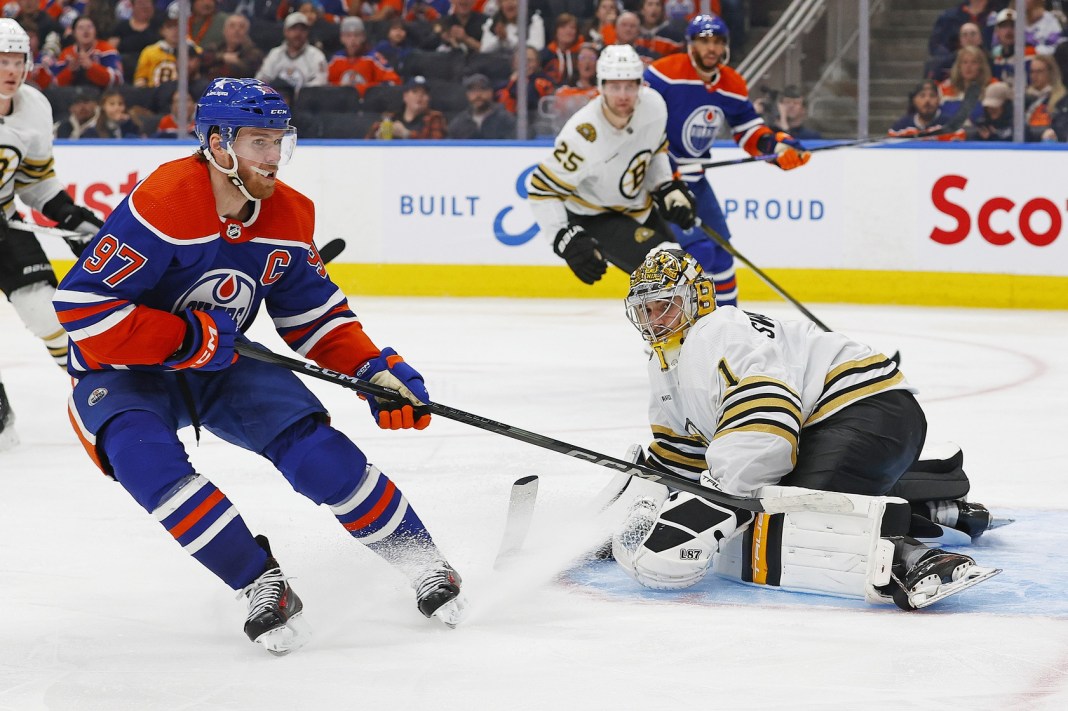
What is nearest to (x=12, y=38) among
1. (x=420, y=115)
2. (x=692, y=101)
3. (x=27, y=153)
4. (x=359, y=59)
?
(x=27, y=153)

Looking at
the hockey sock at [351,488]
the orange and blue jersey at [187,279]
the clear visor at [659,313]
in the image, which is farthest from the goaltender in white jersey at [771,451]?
the orange and blue jersey at [187,279]

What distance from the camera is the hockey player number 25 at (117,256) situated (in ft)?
8.16

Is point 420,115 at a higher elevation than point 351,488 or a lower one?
higher

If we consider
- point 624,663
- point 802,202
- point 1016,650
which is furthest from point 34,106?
point 802,202

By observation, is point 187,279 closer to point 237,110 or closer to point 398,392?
point 237,110

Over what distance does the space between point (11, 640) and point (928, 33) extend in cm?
598

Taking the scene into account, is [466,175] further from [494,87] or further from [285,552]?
[285,552]

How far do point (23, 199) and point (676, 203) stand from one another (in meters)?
2.14

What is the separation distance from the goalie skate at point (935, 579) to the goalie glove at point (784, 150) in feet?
11.6

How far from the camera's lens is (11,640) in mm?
2592

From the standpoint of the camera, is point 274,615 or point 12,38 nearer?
point 274,615

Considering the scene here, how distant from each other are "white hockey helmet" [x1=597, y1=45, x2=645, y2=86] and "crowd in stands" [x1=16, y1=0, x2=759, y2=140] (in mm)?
2738

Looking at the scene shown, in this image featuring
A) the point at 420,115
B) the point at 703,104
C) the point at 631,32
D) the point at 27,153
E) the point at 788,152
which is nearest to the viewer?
the point at 27,153

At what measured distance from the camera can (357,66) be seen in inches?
327
